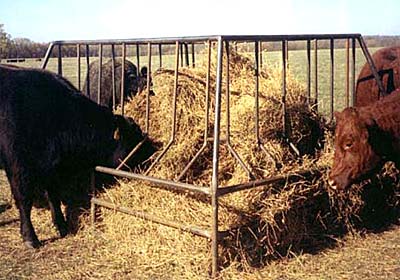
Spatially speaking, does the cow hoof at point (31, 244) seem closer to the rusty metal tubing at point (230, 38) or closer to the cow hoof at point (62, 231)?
the cow hoof at point (62, 231)

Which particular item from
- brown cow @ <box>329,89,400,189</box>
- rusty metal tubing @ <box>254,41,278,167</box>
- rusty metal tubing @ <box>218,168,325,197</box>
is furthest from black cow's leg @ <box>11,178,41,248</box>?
brown cow @ <box>329,89,400,189</box>

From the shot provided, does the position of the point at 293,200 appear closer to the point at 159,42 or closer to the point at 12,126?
the point at 159,42

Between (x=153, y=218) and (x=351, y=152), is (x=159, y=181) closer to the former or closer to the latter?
(x=153, y=218)

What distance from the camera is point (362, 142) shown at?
5.04 metres

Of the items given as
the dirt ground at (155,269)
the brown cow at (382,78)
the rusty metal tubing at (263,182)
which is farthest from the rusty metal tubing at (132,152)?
the brown cow at (382,78)

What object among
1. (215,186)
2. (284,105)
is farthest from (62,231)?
(284,105)

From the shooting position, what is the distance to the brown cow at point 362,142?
5.05 metres

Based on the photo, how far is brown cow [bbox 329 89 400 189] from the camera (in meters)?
5.05

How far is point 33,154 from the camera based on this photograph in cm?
586

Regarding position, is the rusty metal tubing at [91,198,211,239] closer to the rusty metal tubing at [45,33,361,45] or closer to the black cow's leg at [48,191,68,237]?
the black cow's leg at [48,191,68,237]

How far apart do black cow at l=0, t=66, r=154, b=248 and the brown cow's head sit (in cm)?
213

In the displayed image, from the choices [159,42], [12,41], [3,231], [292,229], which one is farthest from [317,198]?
[12,41]

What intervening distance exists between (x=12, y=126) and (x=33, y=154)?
1.22 feet

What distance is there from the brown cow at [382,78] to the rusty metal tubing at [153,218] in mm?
3767
